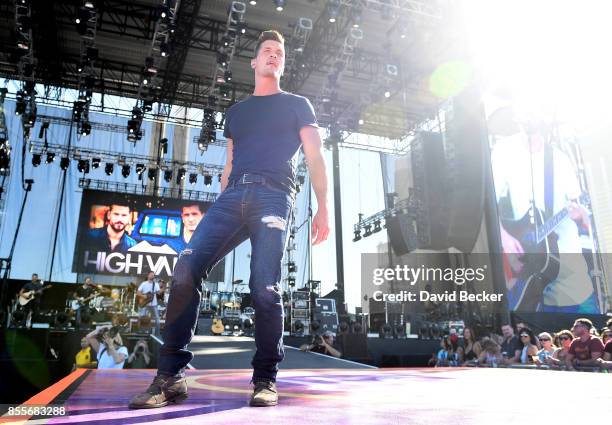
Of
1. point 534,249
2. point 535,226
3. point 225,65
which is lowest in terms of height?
point 534,249

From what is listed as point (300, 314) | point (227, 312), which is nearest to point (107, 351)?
point (300, 314)

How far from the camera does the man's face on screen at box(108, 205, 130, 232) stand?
1438 cm

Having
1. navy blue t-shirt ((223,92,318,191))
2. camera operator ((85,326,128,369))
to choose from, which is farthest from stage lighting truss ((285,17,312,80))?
navy blue t-shirt ((223,92,318,191))

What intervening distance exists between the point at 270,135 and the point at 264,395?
965 millimetres

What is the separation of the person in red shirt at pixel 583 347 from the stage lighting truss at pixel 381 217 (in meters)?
8.75

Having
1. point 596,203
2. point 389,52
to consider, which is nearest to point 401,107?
point 389,52

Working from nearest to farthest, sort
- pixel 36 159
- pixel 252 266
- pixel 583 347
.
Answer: pixel 252 266 < pixel 583 347 < pixel 36 159

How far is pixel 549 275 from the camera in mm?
10188

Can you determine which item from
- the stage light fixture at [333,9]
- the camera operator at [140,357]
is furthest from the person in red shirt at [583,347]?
the stage light fixture at [333,9]

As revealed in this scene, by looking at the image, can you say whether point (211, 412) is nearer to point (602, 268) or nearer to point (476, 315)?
point (476, 315)

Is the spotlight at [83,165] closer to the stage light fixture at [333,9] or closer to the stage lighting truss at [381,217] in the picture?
the stage light fixture at [333,9]

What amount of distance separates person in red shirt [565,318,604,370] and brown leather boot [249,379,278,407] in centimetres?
509

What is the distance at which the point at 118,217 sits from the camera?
14477 millimetres

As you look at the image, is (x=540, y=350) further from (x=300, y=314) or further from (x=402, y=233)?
(x=402, y=233)
